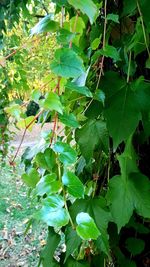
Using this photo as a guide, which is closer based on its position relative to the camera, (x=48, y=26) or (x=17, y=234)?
(x=48, y=26)

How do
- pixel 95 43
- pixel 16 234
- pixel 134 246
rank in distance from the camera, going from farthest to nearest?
pixel 16 234
pixel 134 246
pixel 95 43

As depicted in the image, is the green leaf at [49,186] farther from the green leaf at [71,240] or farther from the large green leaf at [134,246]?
the large green leaf at [134,246]

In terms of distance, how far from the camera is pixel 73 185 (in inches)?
17.2

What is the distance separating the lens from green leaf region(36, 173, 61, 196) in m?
0.43

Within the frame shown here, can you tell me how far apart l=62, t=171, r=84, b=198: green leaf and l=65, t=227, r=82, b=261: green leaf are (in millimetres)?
140

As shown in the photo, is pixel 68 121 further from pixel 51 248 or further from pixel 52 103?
pixel 51 248

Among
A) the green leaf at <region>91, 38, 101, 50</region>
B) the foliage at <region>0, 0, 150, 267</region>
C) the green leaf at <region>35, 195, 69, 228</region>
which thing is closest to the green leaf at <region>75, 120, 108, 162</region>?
the foliage at <region>0, 0, 150, 267</region>

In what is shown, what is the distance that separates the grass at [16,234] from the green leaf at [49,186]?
1.76 m

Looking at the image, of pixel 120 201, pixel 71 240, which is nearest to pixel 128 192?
pixel 120 201

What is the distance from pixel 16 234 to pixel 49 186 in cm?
302

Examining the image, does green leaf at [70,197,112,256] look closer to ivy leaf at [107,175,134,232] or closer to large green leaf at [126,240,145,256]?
ivy leaf at [107,175,134,232]

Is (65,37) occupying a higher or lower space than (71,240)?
higher

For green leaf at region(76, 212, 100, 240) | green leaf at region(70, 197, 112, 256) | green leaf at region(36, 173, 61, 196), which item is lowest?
green leaf at region(70, 197, 112, 256)

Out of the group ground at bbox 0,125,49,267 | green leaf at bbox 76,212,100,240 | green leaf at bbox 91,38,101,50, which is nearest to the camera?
green leaf at bbox 76,212,100,240
